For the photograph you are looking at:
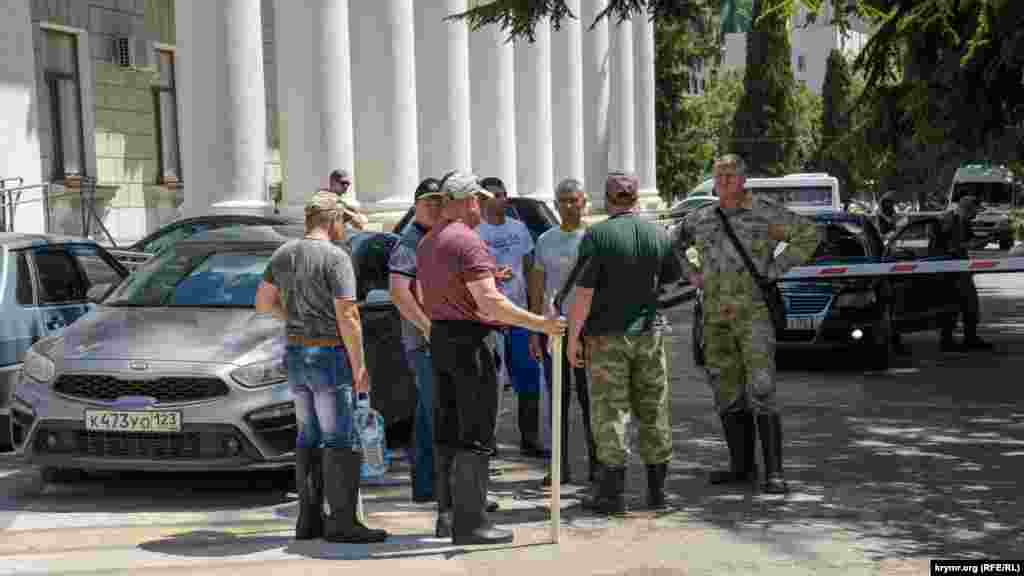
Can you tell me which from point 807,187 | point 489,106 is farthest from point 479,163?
point 807,187

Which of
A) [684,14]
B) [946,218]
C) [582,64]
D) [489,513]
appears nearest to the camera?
[489,513]

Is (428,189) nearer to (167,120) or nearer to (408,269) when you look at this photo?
(408,269)

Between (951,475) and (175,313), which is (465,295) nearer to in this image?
(175,313)

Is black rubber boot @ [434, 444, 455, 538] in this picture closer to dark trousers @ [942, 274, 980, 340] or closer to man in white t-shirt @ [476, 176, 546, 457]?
man in white t-shirt @ [476, 176, 546, 457]

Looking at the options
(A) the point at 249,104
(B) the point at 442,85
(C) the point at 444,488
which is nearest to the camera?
(C) the point at 444,488

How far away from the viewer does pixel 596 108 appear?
37219 mm

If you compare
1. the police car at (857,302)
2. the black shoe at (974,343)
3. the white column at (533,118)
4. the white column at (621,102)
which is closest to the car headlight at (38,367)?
the police car at (857,302)

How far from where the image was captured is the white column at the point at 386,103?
23.9 meters

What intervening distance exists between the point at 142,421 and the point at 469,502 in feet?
6.81

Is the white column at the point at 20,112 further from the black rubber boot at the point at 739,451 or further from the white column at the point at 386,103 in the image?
the black rubber boot at the point at 739,451

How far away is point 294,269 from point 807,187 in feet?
71.9

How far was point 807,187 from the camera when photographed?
93.6ft

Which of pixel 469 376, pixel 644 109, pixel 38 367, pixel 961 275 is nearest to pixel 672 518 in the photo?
pixel 469 376

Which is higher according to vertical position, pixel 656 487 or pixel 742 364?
pixel 742 364
